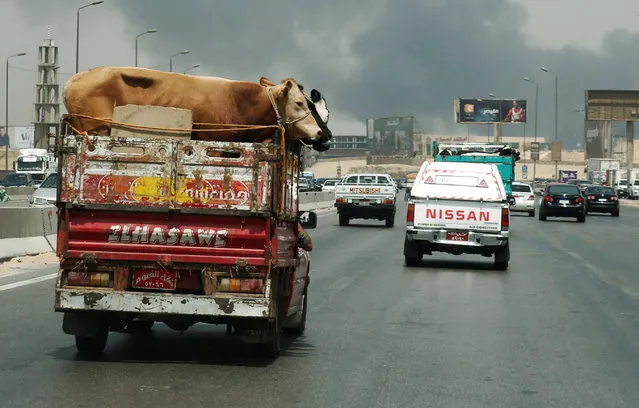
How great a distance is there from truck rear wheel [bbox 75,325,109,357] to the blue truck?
34928 mm

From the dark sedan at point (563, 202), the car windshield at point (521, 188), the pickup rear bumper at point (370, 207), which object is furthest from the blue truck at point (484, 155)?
the car windshield at point (521, 188)

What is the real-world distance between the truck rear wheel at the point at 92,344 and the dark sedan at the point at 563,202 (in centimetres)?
4502

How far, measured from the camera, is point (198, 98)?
10.8 m

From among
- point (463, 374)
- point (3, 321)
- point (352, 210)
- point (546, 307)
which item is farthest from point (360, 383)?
point (352, 210)

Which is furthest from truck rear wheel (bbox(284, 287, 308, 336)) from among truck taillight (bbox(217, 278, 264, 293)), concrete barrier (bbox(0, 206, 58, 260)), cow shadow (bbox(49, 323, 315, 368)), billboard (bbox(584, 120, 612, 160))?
billboard (bbox(584, 120, 612, 160))

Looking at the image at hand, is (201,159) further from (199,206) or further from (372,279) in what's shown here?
(372,279)

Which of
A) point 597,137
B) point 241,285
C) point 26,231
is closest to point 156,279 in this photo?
point 241,285

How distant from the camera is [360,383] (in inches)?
370

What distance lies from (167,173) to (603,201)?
57166mm

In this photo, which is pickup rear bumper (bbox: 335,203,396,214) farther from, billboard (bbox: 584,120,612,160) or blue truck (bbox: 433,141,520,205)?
billboard (bbox: 584,120,612,160)

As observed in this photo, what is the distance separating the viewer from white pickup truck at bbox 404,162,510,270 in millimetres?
23844

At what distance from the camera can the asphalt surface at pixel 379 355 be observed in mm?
8742

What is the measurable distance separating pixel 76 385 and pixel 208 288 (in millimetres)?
1422

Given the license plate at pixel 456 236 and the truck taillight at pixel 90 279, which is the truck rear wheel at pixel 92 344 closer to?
the truck taillight at pixel 90 279
